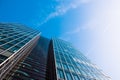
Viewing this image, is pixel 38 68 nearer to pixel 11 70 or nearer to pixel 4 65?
pixel 11 70

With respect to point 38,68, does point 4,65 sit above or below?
below

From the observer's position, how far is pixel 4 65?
1709 centimetres

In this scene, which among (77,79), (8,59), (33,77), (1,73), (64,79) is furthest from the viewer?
(77,79)

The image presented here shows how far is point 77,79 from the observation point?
2466cm

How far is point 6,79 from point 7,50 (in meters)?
5.21

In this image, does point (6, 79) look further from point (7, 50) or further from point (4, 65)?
point (7, 50)

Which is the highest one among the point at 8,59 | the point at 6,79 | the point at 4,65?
the point at 8,59

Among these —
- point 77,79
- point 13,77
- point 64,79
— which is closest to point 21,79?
point 13,77

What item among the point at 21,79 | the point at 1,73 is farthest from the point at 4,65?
the point at 21,79

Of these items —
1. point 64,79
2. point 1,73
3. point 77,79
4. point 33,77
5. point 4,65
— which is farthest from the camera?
point 77,79

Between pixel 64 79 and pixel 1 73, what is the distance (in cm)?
858

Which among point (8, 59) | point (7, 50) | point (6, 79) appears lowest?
point (6, 79)

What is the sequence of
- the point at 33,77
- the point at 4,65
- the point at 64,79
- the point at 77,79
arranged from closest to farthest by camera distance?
1. the point at 4,65
2. the point at 33,77
3. the point at 64,79
4. the point at 77,79

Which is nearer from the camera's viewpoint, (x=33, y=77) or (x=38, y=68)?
(x=33, y=77)
